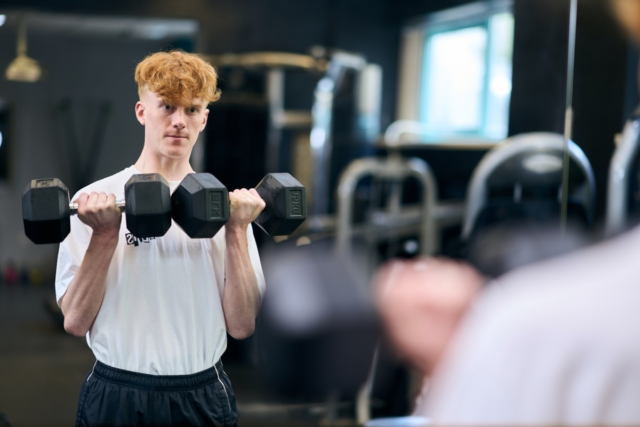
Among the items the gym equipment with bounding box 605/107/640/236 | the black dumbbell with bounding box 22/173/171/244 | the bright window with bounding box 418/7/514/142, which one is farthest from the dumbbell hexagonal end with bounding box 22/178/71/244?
the bright window with bounding box 418/7/514/142

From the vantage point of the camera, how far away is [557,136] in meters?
2.27

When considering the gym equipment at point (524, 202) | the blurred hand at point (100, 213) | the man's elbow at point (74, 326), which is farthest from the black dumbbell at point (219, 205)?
the gym equipment at point (524, 202)

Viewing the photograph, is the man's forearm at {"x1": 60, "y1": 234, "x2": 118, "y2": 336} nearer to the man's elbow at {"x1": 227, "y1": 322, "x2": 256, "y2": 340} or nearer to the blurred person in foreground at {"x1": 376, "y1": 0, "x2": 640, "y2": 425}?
the man's elbow at {"x1": 227, "y1": 322, "x2": 256, "y2": 340}

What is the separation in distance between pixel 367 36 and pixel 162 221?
1883mm

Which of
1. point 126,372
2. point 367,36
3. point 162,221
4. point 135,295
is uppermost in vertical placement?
point 367,36

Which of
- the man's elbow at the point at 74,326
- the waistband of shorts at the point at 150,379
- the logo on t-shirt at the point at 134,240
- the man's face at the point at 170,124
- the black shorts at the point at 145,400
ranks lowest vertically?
the black shorts at the point at 145,400

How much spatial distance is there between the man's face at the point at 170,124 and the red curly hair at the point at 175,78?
0.5 inches

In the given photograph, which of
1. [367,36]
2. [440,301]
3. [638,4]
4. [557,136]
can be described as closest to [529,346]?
[440,301]

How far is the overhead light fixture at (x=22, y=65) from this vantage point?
78.5 inches

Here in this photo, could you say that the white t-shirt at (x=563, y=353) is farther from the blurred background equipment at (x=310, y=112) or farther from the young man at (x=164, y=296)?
the blurred background equipment at (x=310, y=112)

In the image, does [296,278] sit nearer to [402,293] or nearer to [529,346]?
[402,293]

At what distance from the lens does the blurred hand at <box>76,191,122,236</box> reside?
1157 millimetres

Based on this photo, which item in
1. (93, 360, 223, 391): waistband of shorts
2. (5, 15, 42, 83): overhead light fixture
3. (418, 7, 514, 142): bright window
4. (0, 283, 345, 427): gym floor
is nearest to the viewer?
(93, 360, 223, 391): waistband of shorts

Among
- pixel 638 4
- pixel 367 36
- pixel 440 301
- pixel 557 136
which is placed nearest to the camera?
pixel 440 301
